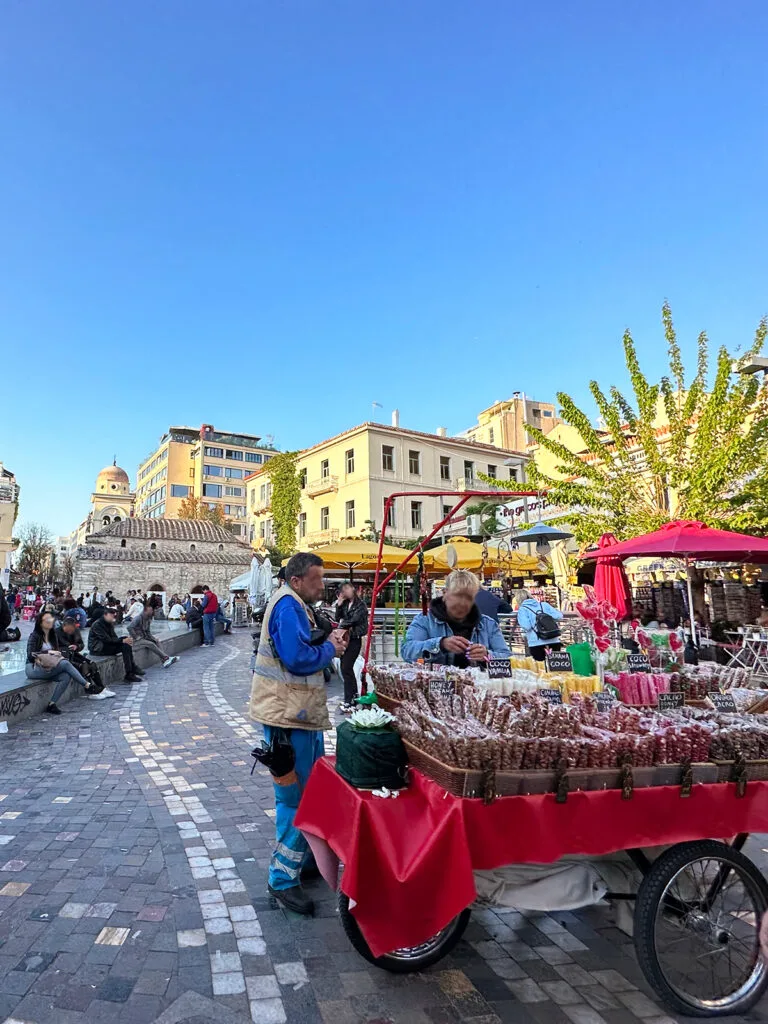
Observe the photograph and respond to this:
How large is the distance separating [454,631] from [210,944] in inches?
96.0

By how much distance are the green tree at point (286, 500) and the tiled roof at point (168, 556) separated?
332 centimetres

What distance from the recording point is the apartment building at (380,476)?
4128 centimetres

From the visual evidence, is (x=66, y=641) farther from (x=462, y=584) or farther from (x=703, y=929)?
(x=703, y=929)

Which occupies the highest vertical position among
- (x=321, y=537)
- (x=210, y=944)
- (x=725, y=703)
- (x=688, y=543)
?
(x=321, y=537)

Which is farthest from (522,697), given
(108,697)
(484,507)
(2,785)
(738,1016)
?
(484,507)

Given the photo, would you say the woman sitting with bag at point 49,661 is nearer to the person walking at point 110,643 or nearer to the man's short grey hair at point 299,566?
the person walking at point 110,643

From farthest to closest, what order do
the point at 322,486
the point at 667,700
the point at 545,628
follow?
the point at 322,486, the point at 545,628, the point at 667,700

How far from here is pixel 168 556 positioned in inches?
1775

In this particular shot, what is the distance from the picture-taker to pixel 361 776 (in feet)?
9.89

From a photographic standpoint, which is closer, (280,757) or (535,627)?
(280,757)

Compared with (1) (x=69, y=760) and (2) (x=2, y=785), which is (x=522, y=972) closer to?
(2) (x=2, y=785)

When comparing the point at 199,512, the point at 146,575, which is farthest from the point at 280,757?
the point at 199,512

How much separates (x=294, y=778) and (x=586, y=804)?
1.68m

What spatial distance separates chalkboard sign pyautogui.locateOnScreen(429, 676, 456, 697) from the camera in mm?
3633
